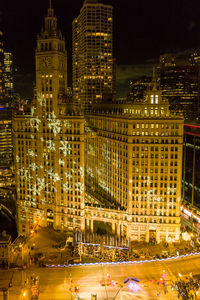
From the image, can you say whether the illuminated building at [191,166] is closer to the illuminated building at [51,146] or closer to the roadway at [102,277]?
the roadway at [102,277]

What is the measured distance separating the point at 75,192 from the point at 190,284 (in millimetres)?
54338

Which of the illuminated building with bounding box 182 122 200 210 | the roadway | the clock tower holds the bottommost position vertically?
the roadway

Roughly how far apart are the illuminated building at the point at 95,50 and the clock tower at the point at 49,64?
6038 centimetres

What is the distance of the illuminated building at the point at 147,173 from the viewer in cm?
11119

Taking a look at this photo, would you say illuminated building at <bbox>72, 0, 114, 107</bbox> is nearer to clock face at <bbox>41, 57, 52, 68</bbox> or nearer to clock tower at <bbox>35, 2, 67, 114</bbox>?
clock tower at <bbox>35, 2, 67, 114</bbox>

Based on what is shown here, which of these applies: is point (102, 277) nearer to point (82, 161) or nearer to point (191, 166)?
point (82, 161)

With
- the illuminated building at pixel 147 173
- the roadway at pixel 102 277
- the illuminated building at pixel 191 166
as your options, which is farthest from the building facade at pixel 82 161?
the roadway at pixel 102 277

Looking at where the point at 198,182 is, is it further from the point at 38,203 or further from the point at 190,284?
the point at 38,203

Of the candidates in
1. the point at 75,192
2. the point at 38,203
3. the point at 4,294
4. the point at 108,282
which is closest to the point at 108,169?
the point at 75,192

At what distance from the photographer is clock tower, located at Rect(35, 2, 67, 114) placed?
11731 cm

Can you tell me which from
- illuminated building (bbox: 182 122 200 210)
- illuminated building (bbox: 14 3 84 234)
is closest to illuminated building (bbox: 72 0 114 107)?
illuminated building (bbox: 14 3 84 234)

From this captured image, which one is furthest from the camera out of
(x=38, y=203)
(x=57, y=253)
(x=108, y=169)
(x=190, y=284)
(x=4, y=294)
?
(x=108, y=169)

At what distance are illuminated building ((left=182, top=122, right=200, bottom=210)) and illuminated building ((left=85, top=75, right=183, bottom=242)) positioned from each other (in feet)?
67.6

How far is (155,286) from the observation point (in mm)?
84625
